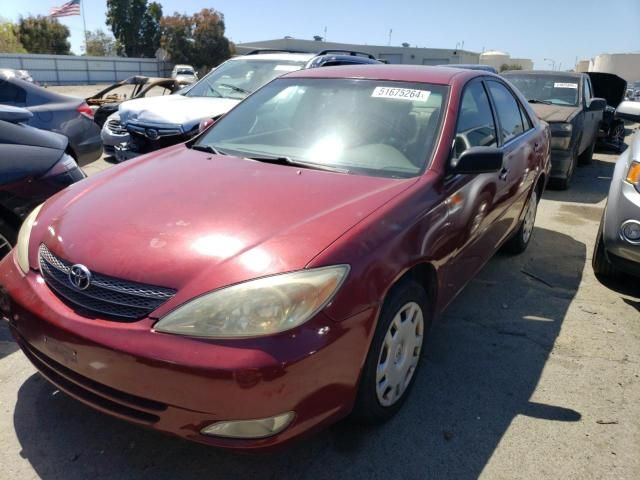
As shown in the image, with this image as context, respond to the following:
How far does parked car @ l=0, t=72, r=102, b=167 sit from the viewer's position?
238 inches

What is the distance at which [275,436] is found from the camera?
186cm

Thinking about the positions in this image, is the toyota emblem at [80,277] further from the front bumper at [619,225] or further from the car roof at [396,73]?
the front bumper at [619,225]

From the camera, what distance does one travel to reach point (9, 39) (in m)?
53.0

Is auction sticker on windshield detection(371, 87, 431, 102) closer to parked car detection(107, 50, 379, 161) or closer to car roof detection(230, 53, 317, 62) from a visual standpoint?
parked car detection(107, 50, 379, 161)

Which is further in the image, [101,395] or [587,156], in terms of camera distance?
[587,156]

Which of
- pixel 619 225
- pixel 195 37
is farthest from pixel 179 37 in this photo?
pixel 619 225

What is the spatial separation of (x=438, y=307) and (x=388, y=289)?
76cm

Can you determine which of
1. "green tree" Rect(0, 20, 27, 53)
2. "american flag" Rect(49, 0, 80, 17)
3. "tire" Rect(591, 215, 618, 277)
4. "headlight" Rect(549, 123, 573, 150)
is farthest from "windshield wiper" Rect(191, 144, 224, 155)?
"green tree" Rect(0, 20, 27, 53)

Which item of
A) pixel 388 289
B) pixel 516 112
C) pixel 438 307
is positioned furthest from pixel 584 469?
pixel 516 112

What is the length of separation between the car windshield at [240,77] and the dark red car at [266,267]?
4.48 meters

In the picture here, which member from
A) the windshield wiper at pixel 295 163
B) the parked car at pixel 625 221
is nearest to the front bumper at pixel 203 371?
the windshield wiper at pixel 295 163

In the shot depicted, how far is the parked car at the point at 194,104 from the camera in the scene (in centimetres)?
665

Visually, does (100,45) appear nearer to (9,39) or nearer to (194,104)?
(9,39)

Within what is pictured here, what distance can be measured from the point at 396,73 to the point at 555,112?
17.8 ft
